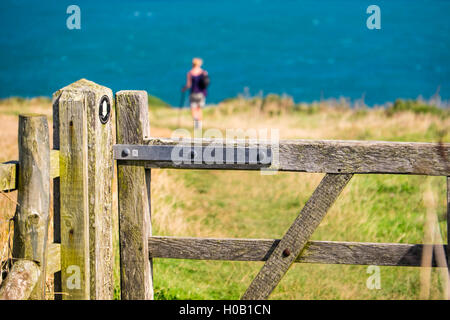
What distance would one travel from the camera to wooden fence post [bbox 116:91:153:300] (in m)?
2.85

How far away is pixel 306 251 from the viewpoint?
2.91m

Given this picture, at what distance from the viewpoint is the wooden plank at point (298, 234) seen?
2809mm

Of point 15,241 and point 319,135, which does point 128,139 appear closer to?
point 15,241

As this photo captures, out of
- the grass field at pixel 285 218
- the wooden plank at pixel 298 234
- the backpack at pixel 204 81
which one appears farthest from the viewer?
the backpack at pixel 204 81

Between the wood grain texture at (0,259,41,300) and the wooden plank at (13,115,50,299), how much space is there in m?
0.03

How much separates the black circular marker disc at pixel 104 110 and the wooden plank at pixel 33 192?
1.06 ft

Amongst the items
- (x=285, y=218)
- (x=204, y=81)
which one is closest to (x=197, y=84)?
(x=204, y=81)

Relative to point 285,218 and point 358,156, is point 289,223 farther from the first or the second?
point 358,156

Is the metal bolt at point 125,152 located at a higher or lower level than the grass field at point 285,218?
higher

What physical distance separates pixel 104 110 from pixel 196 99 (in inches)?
465

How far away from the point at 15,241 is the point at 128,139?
82 cm

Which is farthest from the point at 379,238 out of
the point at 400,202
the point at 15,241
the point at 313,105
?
the point at 313,105

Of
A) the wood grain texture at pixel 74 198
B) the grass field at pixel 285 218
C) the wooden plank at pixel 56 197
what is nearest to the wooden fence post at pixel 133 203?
the wood grain texture at pixel 74 198

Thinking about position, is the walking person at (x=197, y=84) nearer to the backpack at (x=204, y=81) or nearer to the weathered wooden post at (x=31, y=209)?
the backpack at (x=204, y=81)
